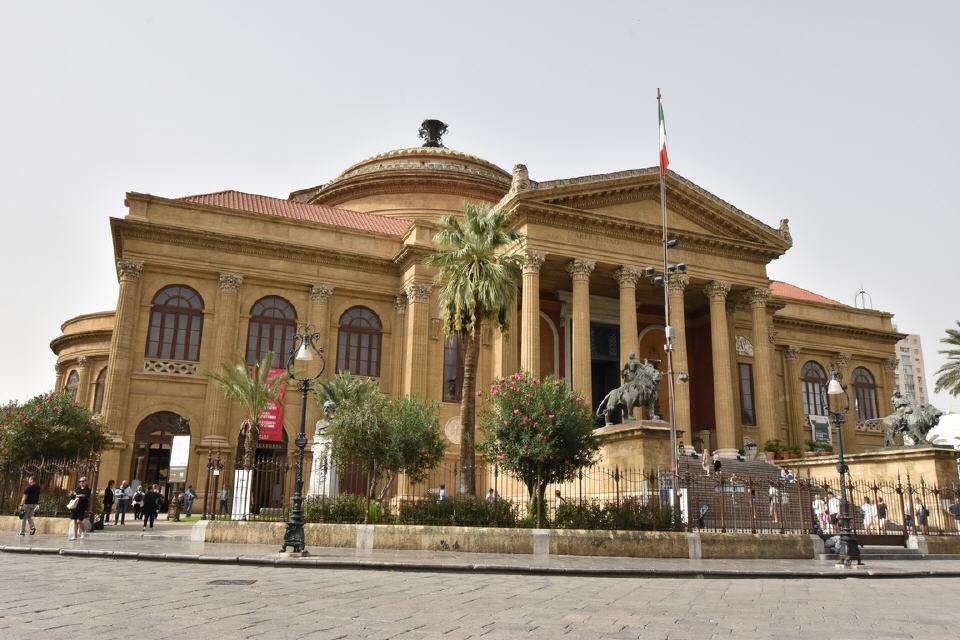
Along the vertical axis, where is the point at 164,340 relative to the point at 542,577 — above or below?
above

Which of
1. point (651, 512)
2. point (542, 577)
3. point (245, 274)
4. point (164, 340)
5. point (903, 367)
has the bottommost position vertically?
point (542, 577)

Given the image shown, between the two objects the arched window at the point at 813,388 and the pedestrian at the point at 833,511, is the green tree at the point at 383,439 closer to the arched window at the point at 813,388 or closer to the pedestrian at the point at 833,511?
the pedestrian at the point at 833,511

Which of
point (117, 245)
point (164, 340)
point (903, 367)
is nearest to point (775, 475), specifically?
point (164, 340)

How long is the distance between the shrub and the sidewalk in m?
1.77

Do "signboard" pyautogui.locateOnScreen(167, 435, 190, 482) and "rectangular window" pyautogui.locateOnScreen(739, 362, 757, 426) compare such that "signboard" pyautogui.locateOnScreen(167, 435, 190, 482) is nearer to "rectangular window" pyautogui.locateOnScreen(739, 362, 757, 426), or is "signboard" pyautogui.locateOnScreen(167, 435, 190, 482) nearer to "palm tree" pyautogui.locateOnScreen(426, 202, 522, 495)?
"palm tree" pyautogui.locateOnScreen(426, 202, 522, 495)

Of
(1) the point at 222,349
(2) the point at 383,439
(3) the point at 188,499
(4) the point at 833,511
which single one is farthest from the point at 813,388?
(3) the point at 188,499

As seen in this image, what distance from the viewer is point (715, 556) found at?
17359mm

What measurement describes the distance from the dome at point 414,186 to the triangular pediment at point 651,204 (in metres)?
13.8

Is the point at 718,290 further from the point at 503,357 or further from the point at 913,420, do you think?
the point at 503,357

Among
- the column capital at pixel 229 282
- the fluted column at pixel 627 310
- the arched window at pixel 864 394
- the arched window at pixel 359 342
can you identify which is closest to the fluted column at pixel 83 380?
the column capital at pixel 229 282

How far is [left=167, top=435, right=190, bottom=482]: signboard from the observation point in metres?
29.3

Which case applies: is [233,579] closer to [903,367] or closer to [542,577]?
[542,577]

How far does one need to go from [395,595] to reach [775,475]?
23179 millimetres

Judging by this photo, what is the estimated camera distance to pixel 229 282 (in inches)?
1312
